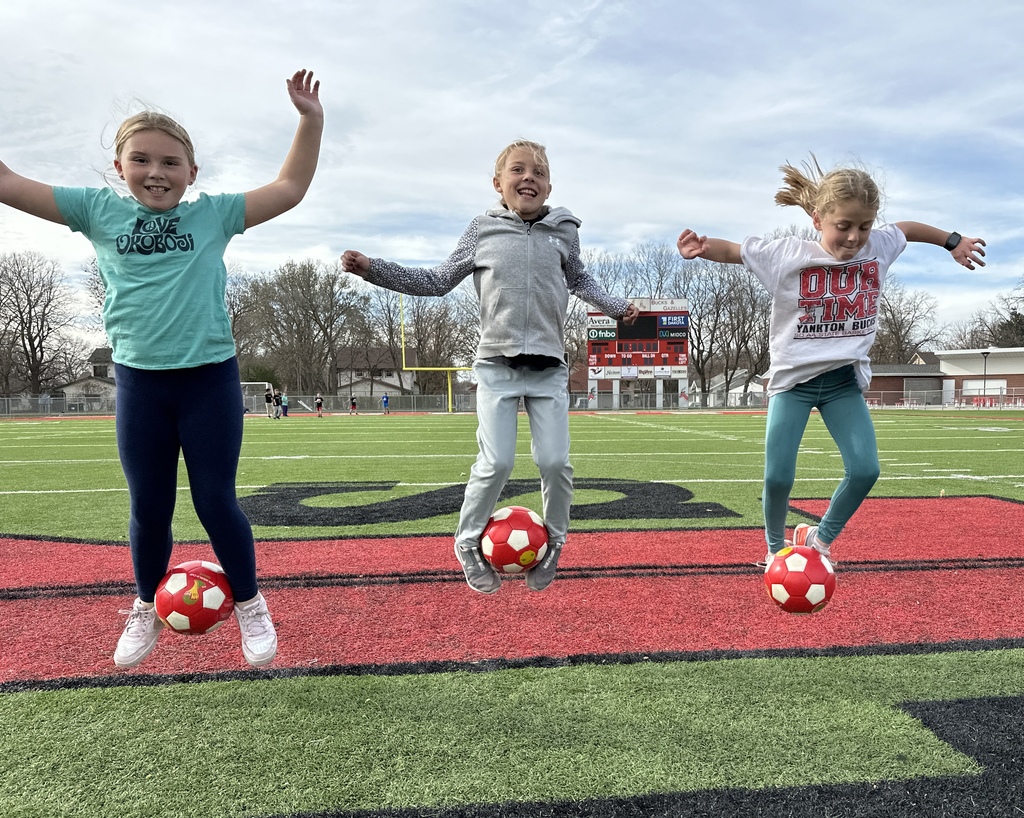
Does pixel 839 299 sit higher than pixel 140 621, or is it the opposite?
pixel 839 299

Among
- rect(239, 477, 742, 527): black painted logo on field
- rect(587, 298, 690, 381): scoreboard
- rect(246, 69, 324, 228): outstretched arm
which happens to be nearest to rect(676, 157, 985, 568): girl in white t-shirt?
rect(246, 69, 324, 228): outstretched arm

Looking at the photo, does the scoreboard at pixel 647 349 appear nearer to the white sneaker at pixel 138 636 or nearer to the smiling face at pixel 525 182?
the smiling face at pixel 525 182

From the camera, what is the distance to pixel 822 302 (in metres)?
4.14

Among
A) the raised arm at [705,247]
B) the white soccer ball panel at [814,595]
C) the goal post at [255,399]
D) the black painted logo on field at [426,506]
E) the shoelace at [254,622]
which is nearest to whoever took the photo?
the shoelace at [254,622]

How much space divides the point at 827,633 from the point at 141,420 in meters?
3.26

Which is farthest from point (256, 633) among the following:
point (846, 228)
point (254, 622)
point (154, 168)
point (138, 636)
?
point (846, 228)

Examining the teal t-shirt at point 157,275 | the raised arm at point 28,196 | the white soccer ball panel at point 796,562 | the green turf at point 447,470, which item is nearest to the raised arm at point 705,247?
the white soccer ball panel at point 796,562

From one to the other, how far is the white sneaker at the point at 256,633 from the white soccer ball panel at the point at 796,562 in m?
2.51

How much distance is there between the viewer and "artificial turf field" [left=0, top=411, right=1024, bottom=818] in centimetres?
221

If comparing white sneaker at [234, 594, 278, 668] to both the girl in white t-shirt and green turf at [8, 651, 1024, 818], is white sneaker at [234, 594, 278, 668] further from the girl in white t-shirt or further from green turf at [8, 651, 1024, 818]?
the girl in white t-shirt

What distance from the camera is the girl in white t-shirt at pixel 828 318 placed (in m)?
4.01

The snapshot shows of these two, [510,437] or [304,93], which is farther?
[510,437]

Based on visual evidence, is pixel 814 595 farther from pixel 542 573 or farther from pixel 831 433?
pixel 542 573

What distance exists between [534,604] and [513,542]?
533mm
